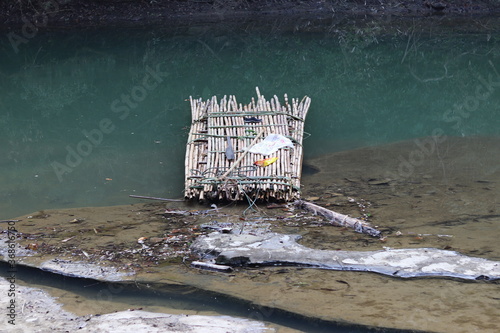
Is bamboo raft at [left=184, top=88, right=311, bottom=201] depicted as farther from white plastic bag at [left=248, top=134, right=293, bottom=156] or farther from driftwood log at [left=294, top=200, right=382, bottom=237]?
driftwood log at [left=294, top=200, right=382, bottom=237]

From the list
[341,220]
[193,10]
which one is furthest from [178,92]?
[193,10]

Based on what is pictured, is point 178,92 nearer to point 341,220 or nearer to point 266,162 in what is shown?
point 266,162

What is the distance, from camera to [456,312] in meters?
3.47

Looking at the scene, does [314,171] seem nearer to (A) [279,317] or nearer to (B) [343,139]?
(B) [343,139]

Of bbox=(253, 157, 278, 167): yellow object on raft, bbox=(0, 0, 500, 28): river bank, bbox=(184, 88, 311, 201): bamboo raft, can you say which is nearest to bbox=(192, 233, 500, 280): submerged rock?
bbox=(184, 88, 311, 201): bamboo raft

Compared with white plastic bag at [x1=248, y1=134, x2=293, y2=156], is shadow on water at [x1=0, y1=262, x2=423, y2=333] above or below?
below

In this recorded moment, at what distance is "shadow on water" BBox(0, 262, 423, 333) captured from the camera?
11.5 feet

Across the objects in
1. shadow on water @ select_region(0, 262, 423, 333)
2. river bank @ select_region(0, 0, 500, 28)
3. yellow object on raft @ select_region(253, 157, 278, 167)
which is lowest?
shadow on water @ select_region(0, 262, 423, 333)

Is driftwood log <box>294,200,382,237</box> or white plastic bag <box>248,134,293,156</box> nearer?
driftwood log <box>294,200,382,237</box>

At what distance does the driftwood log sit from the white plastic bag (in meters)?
0.90

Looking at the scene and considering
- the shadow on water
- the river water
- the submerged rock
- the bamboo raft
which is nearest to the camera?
the shadow on water

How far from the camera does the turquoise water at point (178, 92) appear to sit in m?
6.68

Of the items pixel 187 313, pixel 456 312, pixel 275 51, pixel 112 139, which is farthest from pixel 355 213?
pixel 275 51

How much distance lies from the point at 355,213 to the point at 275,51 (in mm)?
8019
